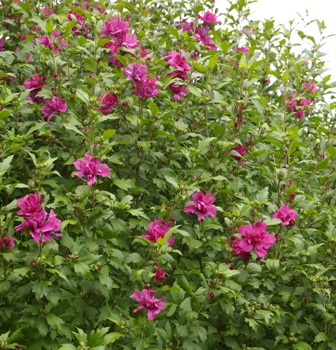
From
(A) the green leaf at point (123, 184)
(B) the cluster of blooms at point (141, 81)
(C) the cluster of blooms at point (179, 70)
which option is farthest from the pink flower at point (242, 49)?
(A) the green leaf at point (123, 184)

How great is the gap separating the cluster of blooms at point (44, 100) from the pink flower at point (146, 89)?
0.44m

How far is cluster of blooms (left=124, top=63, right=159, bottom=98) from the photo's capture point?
11.8ft

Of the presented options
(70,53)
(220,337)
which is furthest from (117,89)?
(220,337)

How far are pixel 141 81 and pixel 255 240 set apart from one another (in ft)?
3.65

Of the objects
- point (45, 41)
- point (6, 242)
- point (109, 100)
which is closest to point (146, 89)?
point (109, 100)

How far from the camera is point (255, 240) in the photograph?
334 cm

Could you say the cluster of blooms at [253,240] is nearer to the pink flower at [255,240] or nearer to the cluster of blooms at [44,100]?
the pink flower at [255,240]

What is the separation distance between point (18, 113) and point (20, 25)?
1046mm

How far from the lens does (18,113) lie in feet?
12.5

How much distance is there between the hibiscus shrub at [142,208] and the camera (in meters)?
3.17

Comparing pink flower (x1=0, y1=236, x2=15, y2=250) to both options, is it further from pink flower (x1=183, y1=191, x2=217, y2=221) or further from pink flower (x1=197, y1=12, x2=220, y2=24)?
pink flower (x1=197, y1=12, x2=220, y2=24)

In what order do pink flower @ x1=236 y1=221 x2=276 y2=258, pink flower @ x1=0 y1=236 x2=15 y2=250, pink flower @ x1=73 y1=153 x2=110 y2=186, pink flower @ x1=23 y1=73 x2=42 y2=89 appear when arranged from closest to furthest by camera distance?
pink flower @ x1=0 y1=236 x2=15 y2=250
pink flower @ x1=73 y1=153 x2=110 y2=186
pink flower @ x1=236 y1=221 x2=276 y2=258
pink flower @ x1=23 y1=73 x2=42 y2=89

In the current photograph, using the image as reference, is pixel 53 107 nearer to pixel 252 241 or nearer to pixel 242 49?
pixel 252 241

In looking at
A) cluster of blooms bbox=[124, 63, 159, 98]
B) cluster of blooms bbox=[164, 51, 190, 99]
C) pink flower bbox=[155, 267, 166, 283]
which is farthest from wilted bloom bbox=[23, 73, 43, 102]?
pink flower bbox=[155, 267, 166, 283]
